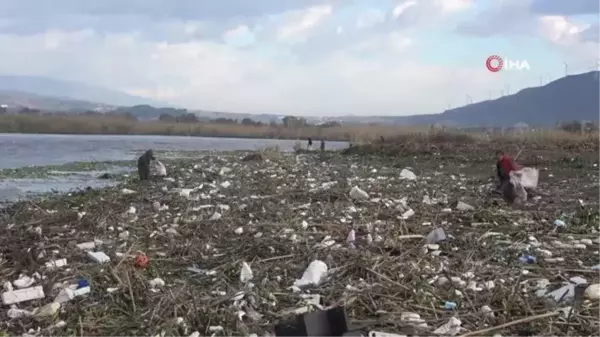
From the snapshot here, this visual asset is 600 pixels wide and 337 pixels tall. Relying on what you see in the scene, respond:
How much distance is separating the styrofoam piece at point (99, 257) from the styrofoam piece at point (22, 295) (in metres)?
0.87

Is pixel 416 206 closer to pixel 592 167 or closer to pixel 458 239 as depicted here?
pixel 458 239

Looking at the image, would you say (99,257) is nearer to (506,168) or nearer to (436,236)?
(436,236)

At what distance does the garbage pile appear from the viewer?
4.43 metres

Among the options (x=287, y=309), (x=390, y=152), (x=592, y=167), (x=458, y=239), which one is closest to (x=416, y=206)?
(x=458, y=239)

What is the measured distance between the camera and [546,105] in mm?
63281

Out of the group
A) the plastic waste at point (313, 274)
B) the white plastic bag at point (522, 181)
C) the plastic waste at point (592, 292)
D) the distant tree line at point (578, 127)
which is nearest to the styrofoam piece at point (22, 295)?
the plastic waste at point (313, 274)

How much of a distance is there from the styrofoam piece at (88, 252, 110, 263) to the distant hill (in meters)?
55.0

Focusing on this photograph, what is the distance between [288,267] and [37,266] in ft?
7.84

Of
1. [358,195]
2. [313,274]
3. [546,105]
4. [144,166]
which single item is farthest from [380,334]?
[546,105]

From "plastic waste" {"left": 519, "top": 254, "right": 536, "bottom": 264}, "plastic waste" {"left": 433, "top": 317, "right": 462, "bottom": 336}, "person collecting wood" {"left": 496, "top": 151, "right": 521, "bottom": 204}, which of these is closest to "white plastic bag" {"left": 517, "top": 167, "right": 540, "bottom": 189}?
"person collecting wood" {"left": 496, "top": 151, "right": 521, "bottom": 204}

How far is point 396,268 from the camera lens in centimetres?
540

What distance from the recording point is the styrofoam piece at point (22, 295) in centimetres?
496

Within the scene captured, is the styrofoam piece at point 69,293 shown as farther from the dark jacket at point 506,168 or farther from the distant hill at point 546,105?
the distant hill at point 546,105

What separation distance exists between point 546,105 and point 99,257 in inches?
2500
